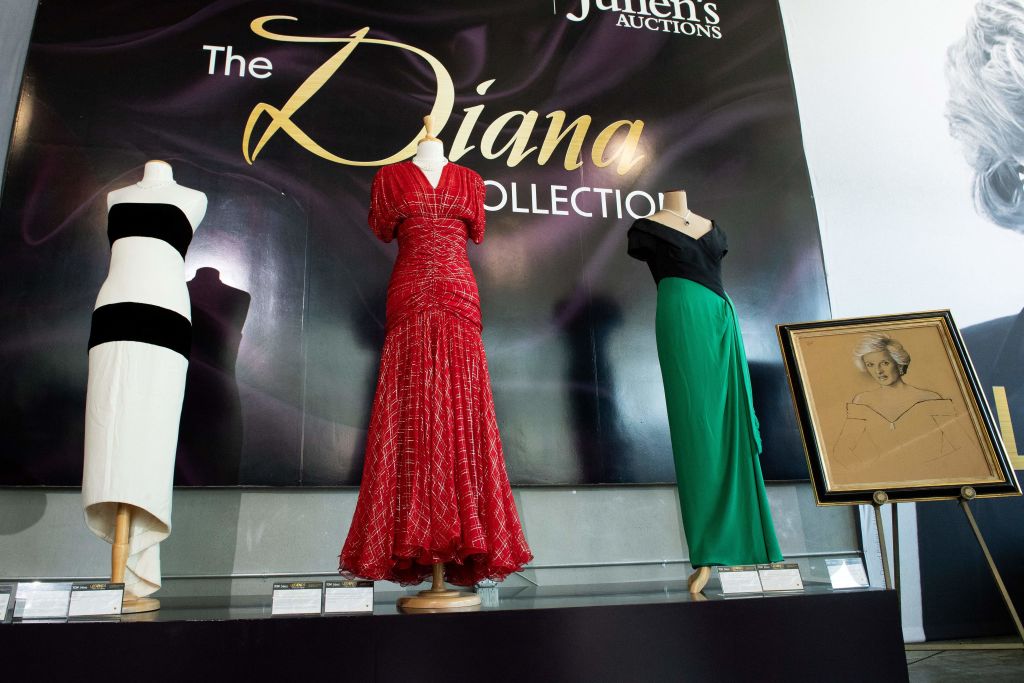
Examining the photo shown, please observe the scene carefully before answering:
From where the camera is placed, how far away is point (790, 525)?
3475 millimetres

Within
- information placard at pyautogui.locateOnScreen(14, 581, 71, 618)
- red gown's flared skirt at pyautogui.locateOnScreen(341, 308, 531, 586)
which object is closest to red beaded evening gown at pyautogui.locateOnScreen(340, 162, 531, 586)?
red gown's flared skirt at pyautogui.locateOnScreen(341, 308, 531, 586)

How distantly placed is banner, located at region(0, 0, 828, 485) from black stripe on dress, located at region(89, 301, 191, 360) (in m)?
0.79

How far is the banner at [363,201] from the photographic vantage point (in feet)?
10.1

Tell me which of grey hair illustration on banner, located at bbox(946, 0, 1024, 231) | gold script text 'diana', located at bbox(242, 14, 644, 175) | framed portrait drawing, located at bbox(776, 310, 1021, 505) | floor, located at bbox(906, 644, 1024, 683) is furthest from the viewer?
grey hair illustration on banner, located at bbox(946, 0, 1024, 231)

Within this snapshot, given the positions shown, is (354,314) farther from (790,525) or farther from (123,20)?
(790,525)

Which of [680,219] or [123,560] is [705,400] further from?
[123,560]

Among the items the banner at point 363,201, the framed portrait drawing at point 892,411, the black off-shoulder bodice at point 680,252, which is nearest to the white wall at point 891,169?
the banner at point 363,201

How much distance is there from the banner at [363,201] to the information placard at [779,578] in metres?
1.25

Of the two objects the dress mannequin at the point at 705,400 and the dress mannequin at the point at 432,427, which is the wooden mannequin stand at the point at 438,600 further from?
the dress mannequin at the point at 705,400

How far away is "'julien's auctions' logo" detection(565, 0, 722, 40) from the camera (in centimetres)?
404

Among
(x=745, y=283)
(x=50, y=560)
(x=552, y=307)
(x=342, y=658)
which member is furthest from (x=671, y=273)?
(x=50, y=560)

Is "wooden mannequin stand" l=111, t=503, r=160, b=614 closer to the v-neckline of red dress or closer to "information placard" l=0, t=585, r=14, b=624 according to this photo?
"information placard" l=0, t=585, r=14, b=624

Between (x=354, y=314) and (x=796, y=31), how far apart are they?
9.34ft

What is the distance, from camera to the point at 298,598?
1.83m
